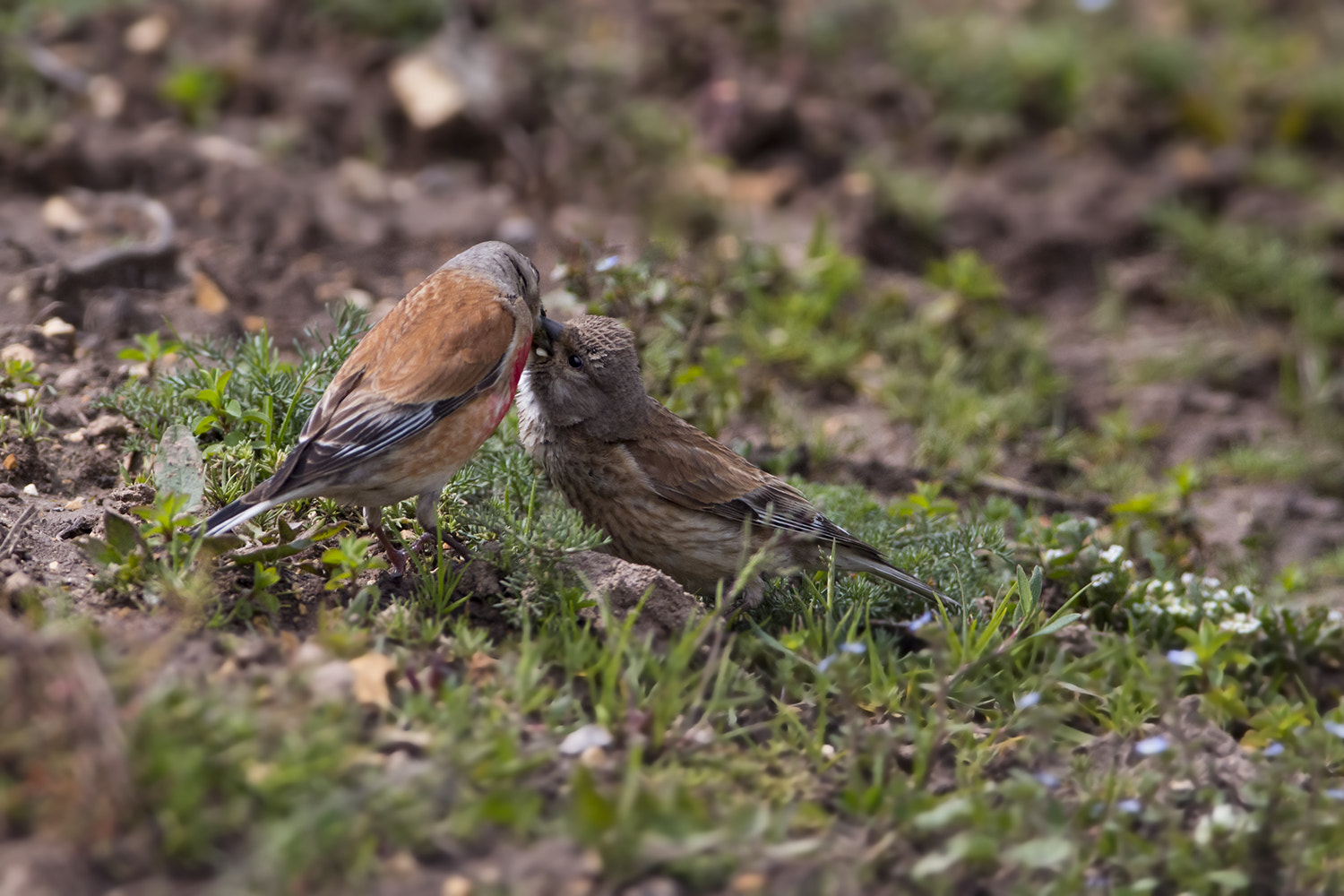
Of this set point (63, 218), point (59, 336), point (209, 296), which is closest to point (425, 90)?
point (63, 218)

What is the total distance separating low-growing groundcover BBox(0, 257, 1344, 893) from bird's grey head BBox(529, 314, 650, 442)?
12.0 inches

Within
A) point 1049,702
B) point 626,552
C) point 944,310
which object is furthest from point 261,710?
point 944,310

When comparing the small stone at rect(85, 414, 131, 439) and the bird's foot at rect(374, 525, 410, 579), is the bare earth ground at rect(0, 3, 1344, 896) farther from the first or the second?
the bird's foot at rect(374, 525, 410, 579)

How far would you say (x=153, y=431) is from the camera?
4.98 metres

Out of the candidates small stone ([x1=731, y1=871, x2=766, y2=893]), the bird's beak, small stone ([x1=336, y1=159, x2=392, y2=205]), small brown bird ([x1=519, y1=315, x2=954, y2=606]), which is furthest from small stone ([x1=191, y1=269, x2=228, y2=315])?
small stone ([x1=731, y1=871, x2=766, y2=893])

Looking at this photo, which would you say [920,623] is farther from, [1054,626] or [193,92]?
[193,92]

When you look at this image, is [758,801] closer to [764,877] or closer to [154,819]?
[764,877]

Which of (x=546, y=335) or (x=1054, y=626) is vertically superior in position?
(x=546, y=335)

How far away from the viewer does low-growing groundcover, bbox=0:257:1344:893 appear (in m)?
2.99

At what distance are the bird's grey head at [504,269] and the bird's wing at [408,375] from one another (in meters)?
0.13

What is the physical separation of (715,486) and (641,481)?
288 millimetres

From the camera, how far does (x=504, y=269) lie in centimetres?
523

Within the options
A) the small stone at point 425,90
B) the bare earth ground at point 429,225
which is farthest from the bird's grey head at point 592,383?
the small stone at point 425,90

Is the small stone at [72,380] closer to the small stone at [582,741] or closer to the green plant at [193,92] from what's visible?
the small stone at [582,741]
